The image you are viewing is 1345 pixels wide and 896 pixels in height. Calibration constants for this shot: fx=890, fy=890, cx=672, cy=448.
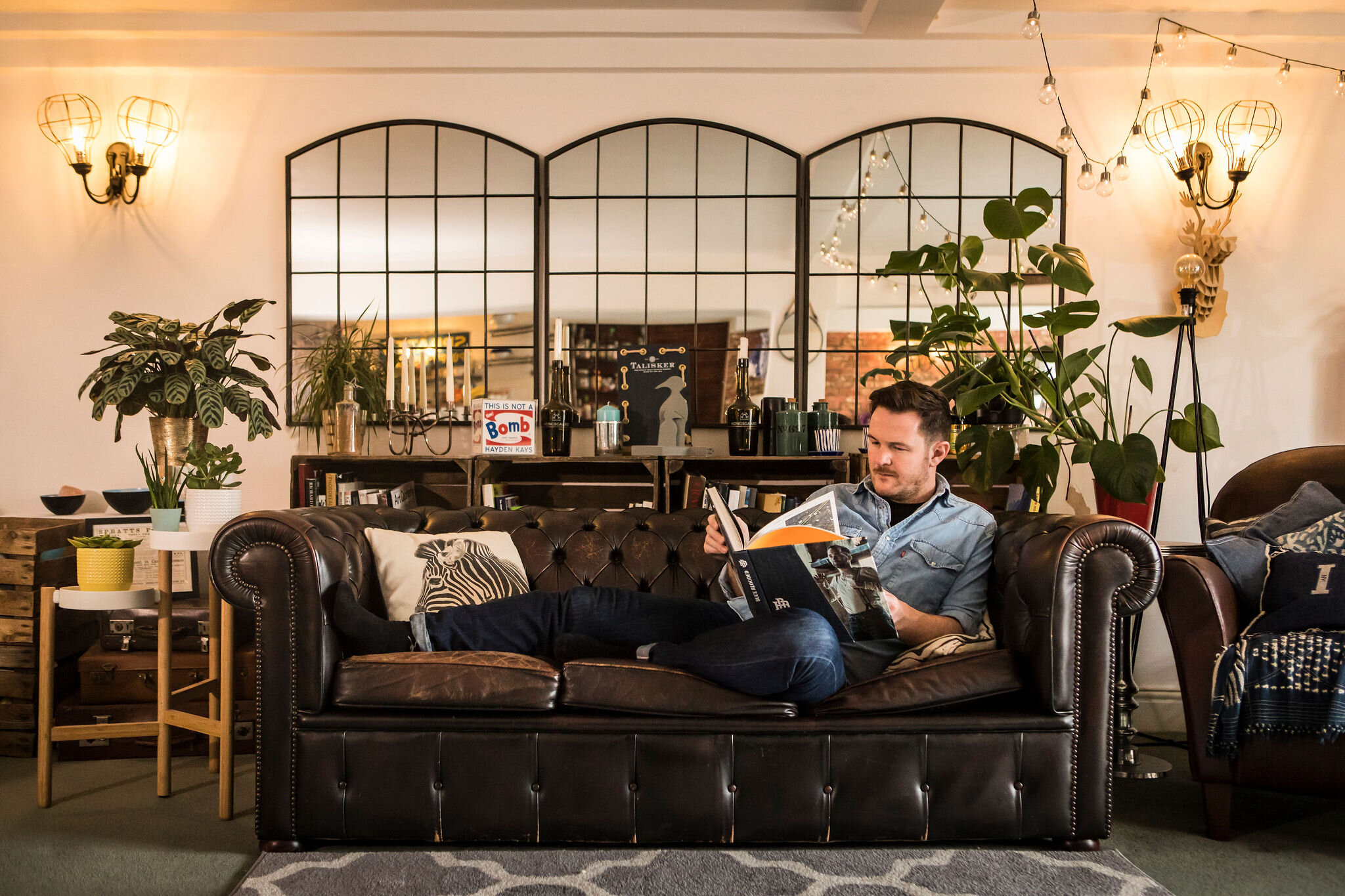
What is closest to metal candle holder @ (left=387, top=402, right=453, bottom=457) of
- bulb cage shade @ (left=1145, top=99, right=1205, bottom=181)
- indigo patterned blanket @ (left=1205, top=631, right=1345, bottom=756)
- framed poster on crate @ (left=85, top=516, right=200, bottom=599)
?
framed poster on crate @ (left=85, top=516, right=200, bottom=599)

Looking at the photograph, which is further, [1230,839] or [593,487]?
[593,487]

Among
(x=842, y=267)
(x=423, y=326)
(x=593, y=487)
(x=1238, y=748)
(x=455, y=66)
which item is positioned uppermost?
(x=455, y=66)

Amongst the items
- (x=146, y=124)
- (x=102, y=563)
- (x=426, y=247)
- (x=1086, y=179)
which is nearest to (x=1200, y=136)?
(x=1086, y=179)

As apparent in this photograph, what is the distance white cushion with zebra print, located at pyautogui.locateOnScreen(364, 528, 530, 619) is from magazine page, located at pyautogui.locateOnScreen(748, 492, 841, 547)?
0.82 meters

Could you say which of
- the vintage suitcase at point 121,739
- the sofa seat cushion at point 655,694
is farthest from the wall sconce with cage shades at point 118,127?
the sofa seat cushion at point 655,694

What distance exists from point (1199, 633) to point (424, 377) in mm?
2922

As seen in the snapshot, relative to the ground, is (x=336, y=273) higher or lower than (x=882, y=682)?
higher

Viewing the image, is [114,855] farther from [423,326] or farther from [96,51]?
[96,51]

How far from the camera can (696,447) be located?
3605 millimetres

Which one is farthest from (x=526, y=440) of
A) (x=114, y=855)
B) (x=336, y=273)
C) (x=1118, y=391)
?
(x=1118, y=391)

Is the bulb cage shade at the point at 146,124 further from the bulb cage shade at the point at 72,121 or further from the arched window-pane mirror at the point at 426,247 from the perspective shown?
the arched window-pane mirror at the point at 426,247

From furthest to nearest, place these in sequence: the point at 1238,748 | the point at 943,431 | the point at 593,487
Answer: the point at 593,487, the point at 943,431, the point at 1238,748

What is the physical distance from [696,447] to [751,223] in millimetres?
985

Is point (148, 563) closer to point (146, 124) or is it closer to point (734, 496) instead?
point (146, 124)
